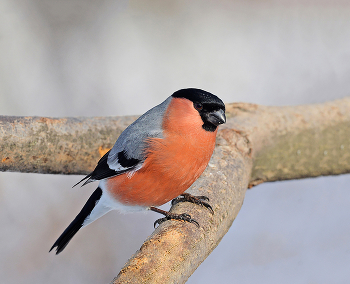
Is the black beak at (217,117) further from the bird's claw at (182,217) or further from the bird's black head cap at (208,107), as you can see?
the bird's claw at (182,217)

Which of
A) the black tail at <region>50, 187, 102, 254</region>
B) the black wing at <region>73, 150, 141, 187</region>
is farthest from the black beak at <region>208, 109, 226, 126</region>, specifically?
the black tail at <region>50, 187, 102, 254</region>

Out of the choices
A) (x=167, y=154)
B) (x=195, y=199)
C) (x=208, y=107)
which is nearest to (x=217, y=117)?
(x=208, y=107)

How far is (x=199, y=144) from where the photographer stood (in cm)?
151

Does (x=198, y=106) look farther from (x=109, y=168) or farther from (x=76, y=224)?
(x=76, y=224)

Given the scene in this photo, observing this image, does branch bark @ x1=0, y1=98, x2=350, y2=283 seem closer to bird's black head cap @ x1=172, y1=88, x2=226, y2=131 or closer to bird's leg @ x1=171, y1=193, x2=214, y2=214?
bird's leg @ x1=171, y1=193, x2=214, y2=214

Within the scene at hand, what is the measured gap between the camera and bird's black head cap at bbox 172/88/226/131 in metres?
1.49

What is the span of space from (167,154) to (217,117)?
254 mm

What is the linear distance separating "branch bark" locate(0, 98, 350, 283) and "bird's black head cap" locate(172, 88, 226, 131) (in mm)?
366

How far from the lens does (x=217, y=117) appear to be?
4.89ft

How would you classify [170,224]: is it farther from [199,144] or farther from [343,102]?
[343,102]

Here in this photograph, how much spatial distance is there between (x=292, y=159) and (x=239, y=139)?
0.52 m

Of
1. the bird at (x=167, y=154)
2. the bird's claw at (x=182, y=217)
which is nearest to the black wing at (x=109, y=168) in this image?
the bird at (x=167, y=154)

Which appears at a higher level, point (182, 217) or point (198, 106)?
point (198, 106)

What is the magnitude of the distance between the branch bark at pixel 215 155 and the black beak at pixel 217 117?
0.37 metres
